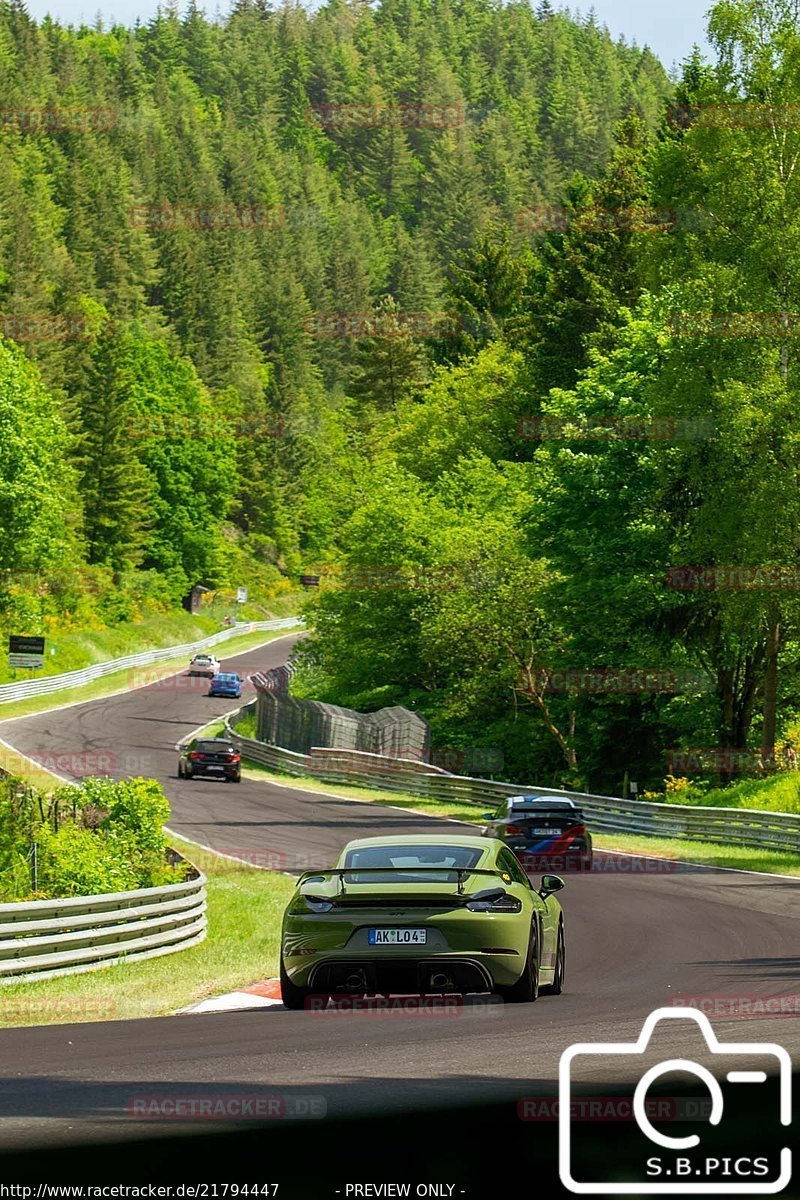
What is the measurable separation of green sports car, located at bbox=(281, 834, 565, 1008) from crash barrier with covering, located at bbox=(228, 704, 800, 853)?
23842mm

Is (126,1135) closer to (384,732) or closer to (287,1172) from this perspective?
(287,1172)

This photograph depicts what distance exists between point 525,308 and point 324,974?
3629 inches

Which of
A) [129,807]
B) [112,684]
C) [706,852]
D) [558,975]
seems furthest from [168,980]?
[112,684]

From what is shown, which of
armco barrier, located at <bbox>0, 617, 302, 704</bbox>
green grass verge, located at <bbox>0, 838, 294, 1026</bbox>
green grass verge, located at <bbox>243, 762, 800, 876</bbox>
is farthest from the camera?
armco barrier, located at <bbox>0, 617, 302, 704</bbox>

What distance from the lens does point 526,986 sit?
12.6 meters

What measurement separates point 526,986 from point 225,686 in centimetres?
7878

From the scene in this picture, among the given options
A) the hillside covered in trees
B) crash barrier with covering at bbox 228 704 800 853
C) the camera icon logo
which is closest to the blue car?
the hillside covered in trees

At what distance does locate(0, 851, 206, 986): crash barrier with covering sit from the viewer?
16.2 metres

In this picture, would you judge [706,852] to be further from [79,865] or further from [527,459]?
[527,459]

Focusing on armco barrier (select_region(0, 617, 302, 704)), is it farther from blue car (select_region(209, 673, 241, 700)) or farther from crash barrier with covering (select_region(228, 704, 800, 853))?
crash barrier with covering (select_region(228, 704, 800, 853))

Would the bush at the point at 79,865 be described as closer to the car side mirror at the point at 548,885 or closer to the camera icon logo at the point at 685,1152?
the car side mirror at the point at 548,885

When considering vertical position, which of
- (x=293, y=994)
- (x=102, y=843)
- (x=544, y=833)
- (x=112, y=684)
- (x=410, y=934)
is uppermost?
(x=410, y=934)

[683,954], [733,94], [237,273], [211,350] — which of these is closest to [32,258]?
[211,350]

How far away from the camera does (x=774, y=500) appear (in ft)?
125
